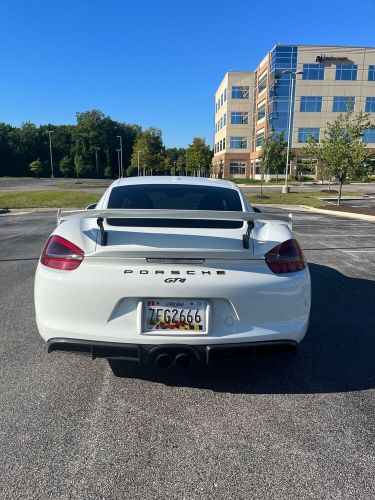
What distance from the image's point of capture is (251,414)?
251cm

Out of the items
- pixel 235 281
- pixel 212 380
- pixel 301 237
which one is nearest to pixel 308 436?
pixel 212 380

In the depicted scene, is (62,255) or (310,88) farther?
(310,88)

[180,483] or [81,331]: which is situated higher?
[81,331]

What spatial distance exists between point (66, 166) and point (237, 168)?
47.2 m

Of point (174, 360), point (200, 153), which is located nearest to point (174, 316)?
point (174, 360)

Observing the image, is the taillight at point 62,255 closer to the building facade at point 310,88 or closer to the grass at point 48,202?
the grass at point 48,202

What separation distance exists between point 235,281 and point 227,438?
36.5 inches

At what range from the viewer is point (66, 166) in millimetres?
94625

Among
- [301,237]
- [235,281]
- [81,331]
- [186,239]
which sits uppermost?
[186,239]

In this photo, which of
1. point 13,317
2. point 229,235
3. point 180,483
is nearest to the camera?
point 180,483

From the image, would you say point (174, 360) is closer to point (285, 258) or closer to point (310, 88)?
point (285, 258)

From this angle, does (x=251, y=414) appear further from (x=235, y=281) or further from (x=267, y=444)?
(x=235, y=281)

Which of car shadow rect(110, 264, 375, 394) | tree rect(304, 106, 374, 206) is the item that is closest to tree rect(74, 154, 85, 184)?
tree rect(304, 106, 374, 206)

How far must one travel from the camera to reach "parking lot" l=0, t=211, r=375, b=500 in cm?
193
